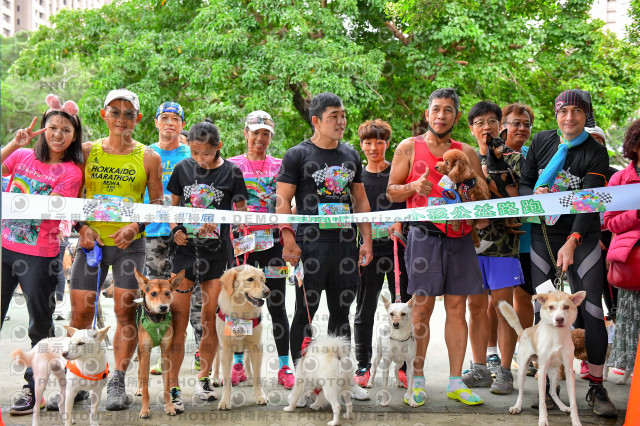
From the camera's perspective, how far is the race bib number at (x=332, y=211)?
3887 mm

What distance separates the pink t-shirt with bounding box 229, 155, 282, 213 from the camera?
4547 millimetres

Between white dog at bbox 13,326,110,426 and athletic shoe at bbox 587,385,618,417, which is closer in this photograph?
white dog at bbox 13,326,110,426

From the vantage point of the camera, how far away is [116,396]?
148 inches

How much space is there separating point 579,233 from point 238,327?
2251 mm

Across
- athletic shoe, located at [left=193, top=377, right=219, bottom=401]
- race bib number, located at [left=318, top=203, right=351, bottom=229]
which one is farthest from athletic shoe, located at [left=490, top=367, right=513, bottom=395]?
athletic shoe, located at [left=193, top=377, right=219, bottom=401]

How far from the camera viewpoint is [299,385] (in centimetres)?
367

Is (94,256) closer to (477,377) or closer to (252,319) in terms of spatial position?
(252,319)

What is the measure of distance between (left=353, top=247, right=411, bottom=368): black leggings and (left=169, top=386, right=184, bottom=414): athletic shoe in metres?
1.46

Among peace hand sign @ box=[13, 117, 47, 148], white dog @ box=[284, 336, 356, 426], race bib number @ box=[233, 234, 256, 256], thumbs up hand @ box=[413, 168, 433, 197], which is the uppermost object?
peace hand sign @ box=[13, 117, 47, 148]

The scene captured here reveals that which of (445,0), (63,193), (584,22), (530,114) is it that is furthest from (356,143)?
(63,193)

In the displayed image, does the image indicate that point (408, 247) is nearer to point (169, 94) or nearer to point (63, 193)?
point (63, 193)

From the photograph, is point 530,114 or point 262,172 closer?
point 262,172

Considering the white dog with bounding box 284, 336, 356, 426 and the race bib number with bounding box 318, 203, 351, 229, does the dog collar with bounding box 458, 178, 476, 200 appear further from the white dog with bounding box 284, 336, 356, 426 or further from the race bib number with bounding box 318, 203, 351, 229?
the white dog with bounding box 284, 336, 356, 426

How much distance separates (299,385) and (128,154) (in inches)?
74.9
